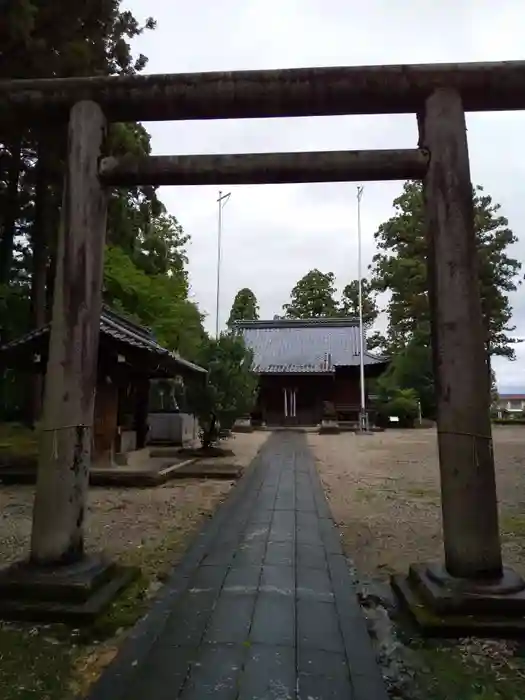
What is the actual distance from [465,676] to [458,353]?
180cm

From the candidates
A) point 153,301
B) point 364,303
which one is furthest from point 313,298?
point 153,301

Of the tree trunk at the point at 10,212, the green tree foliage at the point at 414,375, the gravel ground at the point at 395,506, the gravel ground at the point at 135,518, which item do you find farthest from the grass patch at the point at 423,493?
the green tree foliage at the point at 414,375

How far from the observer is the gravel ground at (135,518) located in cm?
500

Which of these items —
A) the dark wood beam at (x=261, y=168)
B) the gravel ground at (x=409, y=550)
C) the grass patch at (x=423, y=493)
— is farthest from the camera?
the grass patch at (x=423, y=493)

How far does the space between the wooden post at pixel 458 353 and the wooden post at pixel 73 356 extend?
2.34m

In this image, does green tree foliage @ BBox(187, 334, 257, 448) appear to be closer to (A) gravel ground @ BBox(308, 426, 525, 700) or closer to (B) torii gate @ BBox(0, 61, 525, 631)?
(A) gravel ground @ BBox(308, 426, 525, 700)

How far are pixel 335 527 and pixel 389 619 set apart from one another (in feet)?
8.49

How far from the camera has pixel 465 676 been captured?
8.49 ft

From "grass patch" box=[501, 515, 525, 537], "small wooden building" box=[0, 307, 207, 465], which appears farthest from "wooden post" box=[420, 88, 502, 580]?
"small wooden building" box=[0, 307, 207, 465]

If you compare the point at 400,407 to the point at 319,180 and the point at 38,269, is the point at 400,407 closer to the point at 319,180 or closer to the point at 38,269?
the point at 38,269

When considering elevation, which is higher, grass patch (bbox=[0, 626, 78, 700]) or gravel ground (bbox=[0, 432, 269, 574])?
gravel ground (bbox=[0, 432, 269, 574])

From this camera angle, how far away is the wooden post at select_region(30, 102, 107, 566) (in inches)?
140

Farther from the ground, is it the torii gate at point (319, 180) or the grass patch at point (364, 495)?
the torii gate at point (319, 180)

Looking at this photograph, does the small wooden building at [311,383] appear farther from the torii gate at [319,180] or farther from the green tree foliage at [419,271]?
the torii gate at [319,180]
